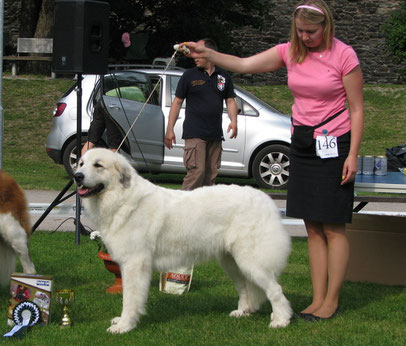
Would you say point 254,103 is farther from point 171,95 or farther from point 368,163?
point 368,163

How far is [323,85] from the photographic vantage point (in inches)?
201

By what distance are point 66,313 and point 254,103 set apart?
8.29m

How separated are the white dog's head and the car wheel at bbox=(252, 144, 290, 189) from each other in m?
7.90

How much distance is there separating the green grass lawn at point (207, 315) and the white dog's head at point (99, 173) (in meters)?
1.05

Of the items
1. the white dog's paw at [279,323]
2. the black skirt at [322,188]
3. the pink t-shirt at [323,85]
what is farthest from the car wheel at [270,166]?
the white dog's paw at [279,323]

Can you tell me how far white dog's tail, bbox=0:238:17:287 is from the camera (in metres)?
5.98

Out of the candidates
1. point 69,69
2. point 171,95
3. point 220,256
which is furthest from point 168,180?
point 220,256

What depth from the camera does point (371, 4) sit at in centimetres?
3098

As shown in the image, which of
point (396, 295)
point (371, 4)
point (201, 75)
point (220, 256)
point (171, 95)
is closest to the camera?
point (220, 256)

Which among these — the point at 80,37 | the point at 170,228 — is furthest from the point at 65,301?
the point at 80,37

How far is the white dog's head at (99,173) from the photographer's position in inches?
197

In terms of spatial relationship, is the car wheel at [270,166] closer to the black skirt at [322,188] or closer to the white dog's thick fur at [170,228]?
the black skirt at [322,188]

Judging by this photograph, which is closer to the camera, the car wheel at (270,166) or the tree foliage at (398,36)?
the car wheel at (270,166)

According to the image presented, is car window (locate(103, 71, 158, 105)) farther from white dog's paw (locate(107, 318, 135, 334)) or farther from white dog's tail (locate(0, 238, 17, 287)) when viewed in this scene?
white dog's paw (locate(107, 318, 135, 334))
